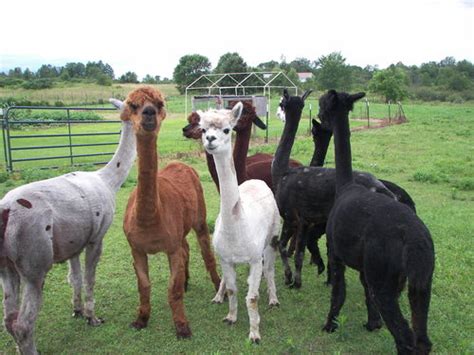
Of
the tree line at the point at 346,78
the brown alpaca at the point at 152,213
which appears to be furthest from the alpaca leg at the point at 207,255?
the tree line at the point at 346,78

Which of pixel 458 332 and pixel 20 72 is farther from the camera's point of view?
pixel 20 72

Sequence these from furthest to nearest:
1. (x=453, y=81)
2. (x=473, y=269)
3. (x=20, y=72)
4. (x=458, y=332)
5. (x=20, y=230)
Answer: (x=20, y=72) → (x=453, y=81) → (x=473, y=269) → (x=458, y=332) → (x=20, y=230)

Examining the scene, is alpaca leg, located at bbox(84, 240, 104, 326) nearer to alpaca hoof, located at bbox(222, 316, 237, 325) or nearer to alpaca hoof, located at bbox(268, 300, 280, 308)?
alpaca hoof, located at bbox(222, 316, 237, 325)

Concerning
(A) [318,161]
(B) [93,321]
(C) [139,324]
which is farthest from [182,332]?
(A) [318,161]

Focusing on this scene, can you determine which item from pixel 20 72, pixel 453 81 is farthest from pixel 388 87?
pixel 20 72

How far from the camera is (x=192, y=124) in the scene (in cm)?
430

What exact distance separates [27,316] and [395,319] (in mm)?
2815

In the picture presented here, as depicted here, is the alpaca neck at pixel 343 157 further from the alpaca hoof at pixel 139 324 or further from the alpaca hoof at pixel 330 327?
the alpaca hoof at pixel 139 324

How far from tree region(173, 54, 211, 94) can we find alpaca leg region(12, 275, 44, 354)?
52088mm

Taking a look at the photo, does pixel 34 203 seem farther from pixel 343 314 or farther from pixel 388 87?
pixel 388 87

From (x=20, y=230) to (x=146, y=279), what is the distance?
4.29 feet

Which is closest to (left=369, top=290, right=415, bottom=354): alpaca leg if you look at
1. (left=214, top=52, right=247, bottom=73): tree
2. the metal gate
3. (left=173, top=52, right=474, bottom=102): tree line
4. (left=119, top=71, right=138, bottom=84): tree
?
the metal gate

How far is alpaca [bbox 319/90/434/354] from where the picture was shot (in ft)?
9.93

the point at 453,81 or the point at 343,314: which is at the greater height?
the point at 453,81
